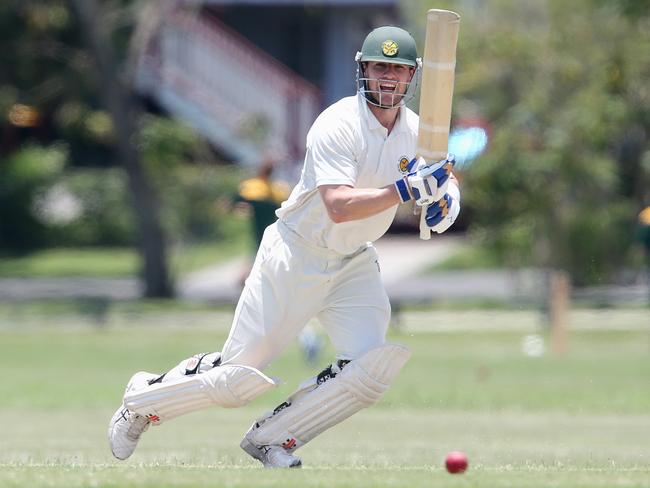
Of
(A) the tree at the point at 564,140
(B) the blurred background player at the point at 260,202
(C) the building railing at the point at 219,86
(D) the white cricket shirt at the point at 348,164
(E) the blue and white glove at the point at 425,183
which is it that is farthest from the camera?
(C) the building railing at the point at 219,86

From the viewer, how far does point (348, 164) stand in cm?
589

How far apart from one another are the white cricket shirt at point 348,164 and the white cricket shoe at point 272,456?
801mm

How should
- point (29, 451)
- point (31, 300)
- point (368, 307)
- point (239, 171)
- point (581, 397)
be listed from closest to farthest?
point (368, 307) → point (29, 451) → point (581, 397) → point (31, 300) → point (239, 171)

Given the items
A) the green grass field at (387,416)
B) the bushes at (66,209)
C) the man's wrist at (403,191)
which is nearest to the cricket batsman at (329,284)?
the man's wrist at (403,191)

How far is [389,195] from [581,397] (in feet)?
18.6

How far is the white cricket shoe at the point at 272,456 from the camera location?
6.07 metres

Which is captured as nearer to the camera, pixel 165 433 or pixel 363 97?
pixel 363 97

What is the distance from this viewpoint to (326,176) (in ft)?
19.2

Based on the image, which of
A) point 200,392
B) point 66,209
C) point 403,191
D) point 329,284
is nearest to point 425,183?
point 403,191

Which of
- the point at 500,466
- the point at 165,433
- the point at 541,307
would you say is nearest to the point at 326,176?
→ the point at 500,466

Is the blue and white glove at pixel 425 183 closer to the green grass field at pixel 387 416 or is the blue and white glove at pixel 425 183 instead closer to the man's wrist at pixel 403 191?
the man's wrist at pixel 403 191

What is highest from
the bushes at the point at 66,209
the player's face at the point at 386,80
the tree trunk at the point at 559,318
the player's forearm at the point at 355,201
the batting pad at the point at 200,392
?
the player's face at the point at 386,80

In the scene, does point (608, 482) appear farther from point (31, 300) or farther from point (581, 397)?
point (31, 300)

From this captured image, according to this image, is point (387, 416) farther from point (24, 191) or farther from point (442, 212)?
point (24, 191)
